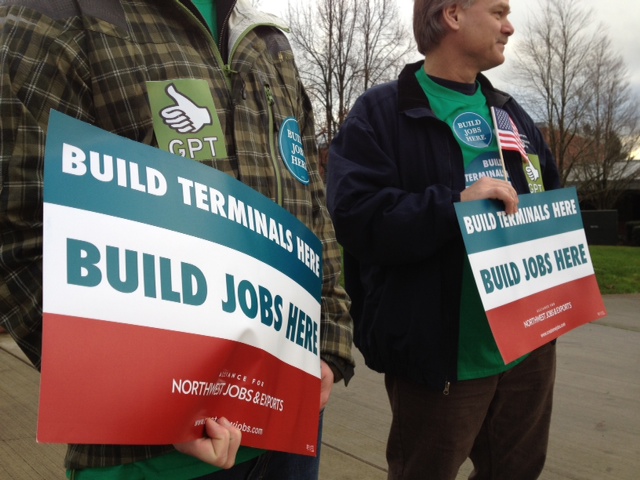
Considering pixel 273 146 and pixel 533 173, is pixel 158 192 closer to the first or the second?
pixel 273 146

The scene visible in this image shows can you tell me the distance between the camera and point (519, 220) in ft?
6.91

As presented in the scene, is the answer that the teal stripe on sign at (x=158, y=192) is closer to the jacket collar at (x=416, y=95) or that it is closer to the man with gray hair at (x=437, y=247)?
the man with gray hair at (x=437, y=247)

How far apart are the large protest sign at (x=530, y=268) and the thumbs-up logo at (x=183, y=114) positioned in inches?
34.6

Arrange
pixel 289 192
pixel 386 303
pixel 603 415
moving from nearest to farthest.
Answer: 1. pixel 289 192
2. pixel 386 303
3. pixel 603 415

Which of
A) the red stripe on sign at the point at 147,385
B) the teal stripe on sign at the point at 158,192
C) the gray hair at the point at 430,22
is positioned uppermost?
the gray hair at the point at 430,22

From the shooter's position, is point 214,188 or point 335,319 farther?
point 335,319

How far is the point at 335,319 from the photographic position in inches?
62.9

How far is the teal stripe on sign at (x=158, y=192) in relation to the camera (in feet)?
3.09

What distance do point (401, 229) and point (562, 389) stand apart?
10.2ft

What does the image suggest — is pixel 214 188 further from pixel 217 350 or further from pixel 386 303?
pixel 386 303

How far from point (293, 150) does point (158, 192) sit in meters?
0.57

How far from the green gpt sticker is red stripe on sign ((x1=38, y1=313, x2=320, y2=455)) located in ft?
1.62

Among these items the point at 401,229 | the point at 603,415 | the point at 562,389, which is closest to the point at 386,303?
the point at 401,229

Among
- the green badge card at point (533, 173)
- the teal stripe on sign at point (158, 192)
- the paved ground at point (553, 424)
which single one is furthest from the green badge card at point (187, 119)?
the paved ground at point (553, 424)
